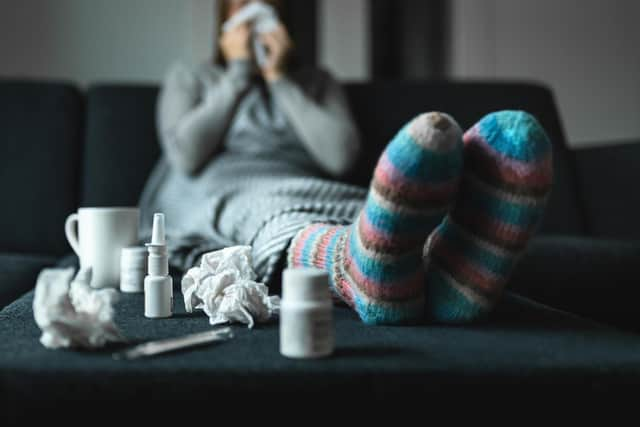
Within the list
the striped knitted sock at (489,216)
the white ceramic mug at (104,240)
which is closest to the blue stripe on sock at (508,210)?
the striped knitted sock at (489,216)

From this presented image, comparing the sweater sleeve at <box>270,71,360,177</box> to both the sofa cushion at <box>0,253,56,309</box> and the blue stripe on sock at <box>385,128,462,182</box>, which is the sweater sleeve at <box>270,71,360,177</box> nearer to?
the sofa cushion at <box>0,253,56,309</box>

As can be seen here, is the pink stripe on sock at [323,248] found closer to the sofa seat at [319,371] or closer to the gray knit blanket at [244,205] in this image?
the gray knit blanket at [244,205]

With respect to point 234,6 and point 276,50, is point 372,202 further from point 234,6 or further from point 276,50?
point 234,6

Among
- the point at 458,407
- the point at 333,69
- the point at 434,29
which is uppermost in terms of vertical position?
the point at 434,29

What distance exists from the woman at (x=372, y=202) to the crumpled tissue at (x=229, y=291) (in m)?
0.08

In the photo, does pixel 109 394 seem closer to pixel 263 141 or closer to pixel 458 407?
pixel 458 407

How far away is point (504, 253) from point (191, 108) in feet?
3.15

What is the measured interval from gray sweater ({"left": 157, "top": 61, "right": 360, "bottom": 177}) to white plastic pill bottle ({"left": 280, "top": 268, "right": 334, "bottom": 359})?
2.73ft

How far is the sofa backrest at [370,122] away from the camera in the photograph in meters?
1.45

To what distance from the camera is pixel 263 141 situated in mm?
1348

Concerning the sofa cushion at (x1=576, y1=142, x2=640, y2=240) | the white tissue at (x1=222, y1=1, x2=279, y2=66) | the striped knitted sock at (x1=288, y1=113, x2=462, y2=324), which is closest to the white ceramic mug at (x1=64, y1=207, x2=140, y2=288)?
the striped knitted sock at (x1=288, y1=113, x2=462, y2=324)

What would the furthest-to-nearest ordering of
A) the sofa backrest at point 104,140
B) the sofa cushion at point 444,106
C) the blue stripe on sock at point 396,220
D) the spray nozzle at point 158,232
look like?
the sofa cushion at point 444,106 → the sofa backrest at point 104,140 → the spray nozzle at point 158,232 → the blue stripe on sock at point 396,220

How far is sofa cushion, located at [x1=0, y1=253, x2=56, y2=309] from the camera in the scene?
96 cm

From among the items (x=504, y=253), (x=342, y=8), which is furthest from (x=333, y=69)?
(x=504, y=253)
